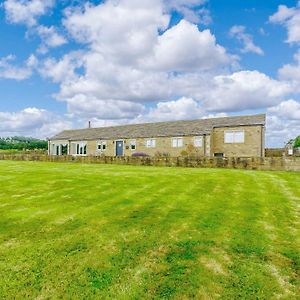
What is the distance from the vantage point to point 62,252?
5.55 m

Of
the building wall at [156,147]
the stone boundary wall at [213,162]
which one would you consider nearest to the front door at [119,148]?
the building wall at [156,147]

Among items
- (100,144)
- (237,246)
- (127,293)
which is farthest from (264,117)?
(127,293)

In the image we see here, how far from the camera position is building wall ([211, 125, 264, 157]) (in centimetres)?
3319

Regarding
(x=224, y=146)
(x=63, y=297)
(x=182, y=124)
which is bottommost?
(x=63, y=297)

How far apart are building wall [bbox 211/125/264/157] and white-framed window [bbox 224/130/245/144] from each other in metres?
0.24

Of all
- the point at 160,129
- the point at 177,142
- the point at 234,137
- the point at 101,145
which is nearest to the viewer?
the point at 234,137

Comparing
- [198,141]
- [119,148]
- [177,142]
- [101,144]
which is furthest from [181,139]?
[101,144]

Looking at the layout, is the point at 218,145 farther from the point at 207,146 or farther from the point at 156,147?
the point at 156,147

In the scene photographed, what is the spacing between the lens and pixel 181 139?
37.5 metres

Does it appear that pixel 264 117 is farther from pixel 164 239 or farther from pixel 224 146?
pixel 164 239

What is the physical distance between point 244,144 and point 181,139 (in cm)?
791

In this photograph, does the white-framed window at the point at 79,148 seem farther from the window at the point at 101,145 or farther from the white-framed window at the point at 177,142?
the white-framed window at the point at 177,142

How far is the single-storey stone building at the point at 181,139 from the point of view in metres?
33.8

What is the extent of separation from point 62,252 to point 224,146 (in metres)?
31.9
